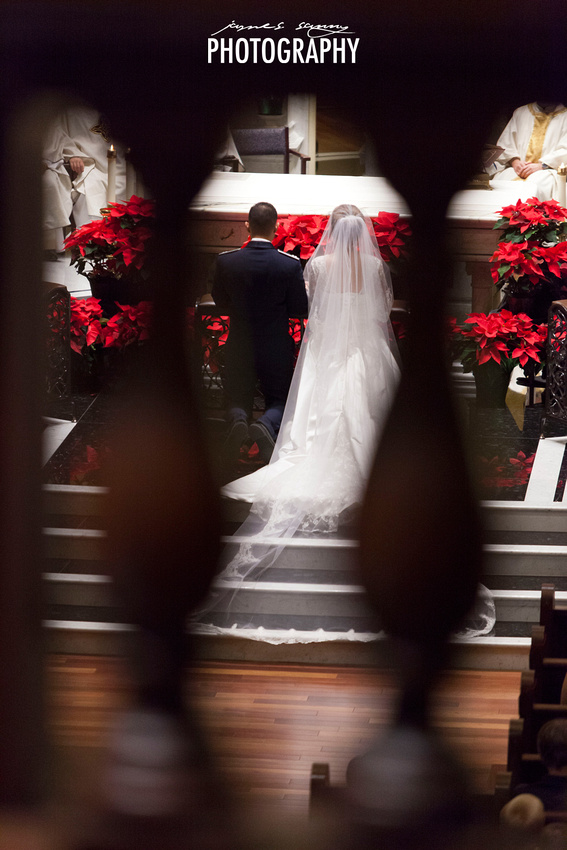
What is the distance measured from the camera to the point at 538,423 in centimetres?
469

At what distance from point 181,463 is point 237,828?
116 millimetres

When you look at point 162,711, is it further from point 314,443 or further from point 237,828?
point 314,443

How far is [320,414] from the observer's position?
4230mm

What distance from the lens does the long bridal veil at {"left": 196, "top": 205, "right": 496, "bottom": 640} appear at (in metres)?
3.91

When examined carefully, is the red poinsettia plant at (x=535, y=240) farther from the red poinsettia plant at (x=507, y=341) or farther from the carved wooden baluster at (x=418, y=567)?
the carved wooden baluster at (x=418, y=567)

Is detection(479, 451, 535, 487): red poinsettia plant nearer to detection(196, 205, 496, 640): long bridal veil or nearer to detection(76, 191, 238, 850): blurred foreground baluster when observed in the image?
detection(196, 205, 496, 640): long bridal veil

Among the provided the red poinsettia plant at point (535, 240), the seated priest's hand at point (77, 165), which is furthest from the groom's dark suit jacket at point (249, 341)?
the red poinsettia plant at point (535, 240)

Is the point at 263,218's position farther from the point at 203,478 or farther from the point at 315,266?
the point at 203,478

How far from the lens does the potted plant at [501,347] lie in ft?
12.6

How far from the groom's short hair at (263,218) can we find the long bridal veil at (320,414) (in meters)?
0.39

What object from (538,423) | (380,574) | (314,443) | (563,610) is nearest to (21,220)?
(380,574)

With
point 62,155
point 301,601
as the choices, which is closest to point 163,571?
point 62,155

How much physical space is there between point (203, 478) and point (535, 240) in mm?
4053

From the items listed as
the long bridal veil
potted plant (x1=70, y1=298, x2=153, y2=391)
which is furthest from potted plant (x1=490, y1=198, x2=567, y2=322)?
potted plant (x1=70, y1=298, x2=153, y2=391)
